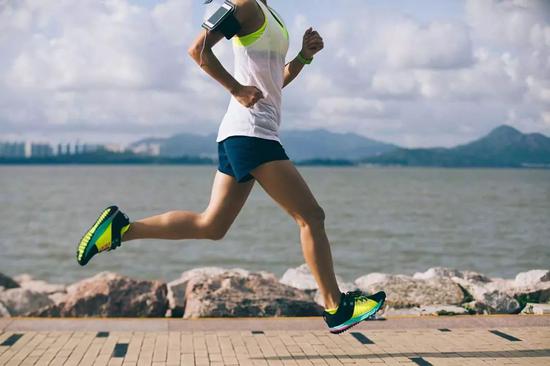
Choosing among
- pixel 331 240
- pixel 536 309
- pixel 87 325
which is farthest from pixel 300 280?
A: pixel 331 240

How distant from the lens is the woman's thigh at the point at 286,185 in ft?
16.1

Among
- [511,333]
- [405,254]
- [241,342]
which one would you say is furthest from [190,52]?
[405,254]

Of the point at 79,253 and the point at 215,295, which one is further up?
the point at 79,253

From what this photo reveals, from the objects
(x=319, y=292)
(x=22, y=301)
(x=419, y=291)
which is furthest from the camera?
(x=22, y=301)

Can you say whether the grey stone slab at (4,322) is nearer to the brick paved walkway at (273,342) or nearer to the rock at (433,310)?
the brick paved walkway at (273,342)

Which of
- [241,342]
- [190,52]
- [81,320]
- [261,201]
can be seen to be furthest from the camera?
[261,201]

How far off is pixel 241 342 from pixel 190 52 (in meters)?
2.06

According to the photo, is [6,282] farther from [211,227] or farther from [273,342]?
[211,227]

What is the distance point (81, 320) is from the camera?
655cm

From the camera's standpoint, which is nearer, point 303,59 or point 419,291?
point 303,59

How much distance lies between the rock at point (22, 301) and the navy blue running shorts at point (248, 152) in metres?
4.85

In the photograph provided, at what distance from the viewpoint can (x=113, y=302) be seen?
779 cm

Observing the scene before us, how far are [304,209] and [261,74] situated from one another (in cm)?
77

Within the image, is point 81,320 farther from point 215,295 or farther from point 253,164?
point 253,164
